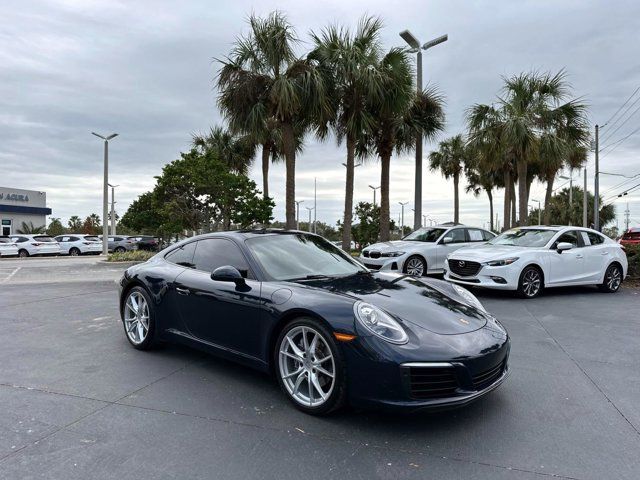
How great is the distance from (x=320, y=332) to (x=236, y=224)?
1981cm

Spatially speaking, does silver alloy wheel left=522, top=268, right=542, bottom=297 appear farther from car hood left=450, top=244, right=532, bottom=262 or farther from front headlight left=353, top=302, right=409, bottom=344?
front headlight left=353, top=302, right=409, bottom=344

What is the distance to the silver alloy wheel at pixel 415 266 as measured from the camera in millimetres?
11578

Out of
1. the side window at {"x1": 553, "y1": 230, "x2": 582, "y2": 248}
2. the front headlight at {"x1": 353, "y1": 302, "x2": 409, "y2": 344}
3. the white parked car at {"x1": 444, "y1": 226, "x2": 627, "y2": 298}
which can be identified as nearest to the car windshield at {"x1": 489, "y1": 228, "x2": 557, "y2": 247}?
the white parked car at {"x1": 444, "y1": 226, "x2": 627, "y2": 298}

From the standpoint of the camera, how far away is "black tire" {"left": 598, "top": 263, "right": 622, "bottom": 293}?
1021cm

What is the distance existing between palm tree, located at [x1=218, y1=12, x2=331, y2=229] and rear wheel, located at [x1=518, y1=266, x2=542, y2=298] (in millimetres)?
9019

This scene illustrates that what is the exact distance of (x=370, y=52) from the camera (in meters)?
16.7

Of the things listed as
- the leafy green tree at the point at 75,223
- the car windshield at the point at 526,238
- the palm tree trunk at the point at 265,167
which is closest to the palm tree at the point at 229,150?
the palm tree trunk at the point at 265,167

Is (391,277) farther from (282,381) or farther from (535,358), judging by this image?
(535,358)

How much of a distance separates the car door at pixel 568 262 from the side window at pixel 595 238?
356 mm

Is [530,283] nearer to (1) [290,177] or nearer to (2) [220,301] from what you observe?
(2) [220,301]

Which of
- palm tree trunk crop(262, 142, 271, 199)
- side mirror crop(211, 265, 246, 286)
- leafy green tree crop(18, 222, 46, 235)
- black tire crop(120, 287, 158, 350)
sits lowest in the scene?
black tire crop(120, 287, 158, 350)

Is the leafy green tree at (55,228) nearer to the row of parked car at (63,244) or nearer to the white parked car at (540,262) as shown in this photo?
the row of parked car at (63,244)

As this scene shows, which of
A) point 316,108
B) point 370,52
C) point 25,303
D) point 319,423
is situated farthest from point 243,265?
point 370,52

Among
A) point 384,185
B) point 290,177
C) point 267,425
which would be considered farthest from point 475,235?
point 267,425
